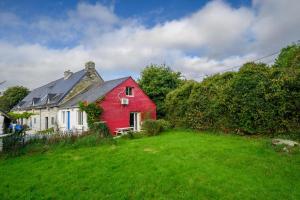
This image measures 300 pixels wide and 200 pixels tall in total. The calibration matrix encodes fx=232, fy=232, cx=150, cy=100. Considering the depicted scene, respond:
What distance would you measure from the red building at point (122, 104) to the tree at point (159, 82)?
268 cm

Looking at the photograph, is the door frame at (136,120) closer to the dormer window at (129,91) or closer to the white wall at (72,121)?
the dormer window at (129,91)

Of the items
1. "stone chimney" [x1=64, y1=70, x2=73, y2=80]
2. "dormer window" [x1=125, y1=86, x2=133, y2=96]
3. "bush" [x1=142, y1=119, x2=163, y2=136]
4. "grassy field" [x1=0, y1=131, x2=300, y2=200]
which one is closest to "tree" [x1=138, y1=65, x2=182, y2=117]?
"dormer window" [x1=125, y1=86, x2=133, y2=96]

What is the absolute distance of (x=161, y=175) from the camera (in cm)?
767

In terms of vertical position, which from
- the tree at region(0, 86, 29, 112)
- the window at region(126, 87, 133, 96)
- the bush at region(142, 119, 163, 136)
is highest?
the tree at region(0, 86, 29, 112)

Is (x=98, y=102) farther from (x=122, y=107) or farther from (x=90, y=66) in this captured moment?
(x=90, y=66)

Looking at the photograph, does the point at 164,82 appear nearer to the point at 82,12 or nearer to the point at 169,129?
the point at 169,129

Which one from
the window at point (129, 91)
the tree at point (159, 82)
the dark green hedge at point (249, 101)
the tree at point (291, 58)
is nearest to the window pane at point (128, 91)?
the window at point (129, 91)

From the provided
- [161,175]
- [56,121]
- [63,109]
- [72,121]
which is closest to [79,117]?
[72,121]

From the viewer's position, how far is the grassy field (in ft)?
21.1

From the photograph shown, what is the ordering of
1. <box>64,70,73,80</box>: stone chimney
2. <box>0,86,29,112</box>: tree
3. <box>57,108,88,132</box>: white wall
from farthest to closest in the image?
1. <box>0,86,29,112</box>: tree
2. <box>64,70,73,80</box>: stone chimney
3. <box>57,108,88,132</box>: white wall

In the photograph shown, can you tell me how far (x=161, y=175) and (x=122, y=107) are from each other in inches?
621

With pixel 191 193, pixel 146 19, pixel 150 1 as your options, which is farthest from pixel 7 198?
pixel 146 19

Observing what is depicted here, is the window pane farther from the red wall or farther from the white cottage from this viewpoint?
the white cottage

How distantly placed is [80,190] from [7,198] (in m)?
2.02
